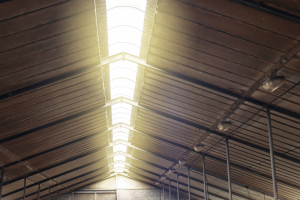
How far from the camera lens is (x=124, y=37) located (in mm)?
12781

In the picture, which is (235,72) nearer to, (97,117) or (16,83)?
(16,83)

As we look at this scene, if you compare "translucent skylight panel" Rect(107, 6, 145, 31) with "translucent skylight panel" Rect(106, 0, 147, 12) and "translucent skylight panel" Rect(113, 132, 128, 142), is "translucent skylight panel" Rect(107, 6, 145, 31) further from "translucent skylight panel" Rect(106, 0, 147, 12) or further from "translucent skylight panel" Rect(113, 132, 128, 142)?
"translucent skylight panel" Rect(113, 132, 128, 142)

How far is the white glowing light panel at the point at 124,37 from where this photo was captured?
35.1 ft

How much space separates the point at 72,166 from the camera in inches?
1160

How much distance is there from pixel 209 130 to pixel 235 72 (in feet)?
23.8

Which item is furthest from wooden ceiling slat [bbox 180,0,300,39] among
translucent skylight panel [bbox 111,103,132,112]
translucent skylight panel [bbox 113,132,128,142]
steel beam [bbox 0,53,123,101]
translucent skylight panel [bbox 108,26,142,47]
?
translucent skylight panel [bbox 113,132,128,142]

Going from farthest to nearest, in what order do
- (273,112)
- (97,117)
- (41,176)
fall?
(41,176) < (97,117) < (273,112)

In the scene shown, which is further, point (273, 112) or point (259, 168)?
point (259, 168)

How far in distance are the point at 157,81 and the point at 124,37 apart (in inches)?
131

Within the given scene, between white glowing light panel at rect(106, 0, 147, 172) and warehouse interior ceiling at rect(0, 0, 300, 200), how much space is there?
53 mm

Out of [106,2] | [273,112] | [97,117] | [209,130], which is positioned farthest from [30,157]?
[273,112]

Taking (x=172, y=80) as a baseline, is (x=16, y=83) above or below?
below

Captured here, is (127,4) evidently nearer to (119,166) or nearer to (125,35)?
(125,35)

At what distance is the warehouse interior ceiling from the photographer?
9.50m
